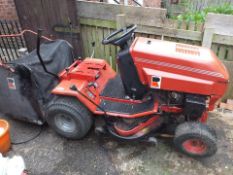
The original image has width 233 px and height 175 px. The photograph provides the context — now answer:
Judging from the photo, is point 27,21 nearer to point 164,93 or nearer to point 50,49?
point 50,49

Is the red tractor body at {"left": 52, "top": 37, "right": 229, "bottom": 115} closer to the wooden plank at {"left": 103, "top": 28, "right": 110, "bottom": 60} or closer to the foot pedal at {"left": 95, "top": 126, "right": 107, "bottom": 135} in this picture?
the foot pedal at {"left": 95, "top": 126, "right": 107, "bottom": 135}

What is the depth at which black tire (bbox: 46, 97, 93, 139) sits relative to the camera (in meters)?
2.96

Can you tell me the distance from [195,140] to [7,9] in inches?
233

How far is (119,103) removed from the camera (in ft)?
10.1

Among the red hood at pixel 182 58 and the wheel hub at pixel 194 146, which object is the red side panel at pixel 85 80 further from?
the wheel hub at pixel 194 146

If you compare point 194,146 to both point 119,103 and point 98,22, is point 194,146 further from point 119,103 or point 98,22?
point 98,22

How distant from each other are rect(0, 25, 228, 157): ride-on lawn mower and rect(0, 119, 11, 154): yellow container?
276mm

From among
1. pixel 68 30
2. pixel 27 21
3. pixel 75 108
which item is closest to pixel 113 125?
pixel 75 108

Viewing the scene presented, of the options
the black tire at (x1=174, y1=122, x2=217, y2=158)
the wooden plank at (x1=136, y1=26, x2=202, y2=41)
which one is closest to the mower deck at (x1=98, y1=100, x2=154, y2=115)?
the black tire at (x1=174, y1=122, x2=217, y2=158)

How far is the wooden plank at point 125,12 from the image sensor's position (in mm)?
3824

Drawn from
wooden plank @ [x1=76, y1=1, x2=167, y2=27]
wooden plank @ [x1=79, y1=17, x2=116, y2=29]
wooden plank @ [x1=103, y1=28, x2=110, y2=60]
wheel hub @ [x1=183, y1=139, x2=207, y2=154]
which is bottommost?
wheel hub @ [x1=183, y1=139, x2=207, y2=154]

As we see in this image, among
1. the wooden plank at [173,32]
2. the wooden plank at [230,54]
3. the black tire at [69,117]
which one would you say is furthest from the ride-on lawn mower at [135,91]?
the wooden plank at [230,54]

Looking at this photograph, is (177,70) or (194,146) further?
(194,146)

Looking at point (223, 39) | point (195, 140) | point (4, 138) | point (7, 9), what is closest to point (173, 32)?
point (223, 39)
